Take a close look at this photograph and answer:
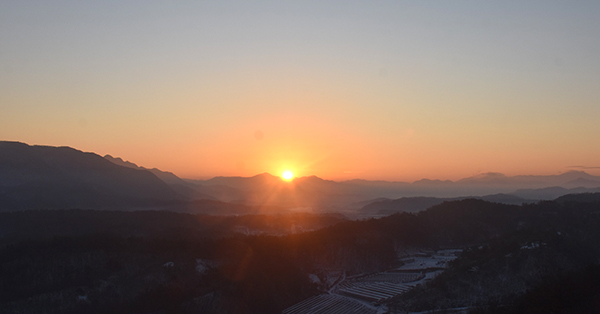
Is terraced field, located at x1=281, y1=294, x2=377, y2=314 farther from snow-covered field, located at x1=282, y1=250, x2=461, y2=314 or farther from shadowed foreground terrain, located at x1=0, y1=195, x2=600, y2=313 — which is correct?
shadowed foreground terrain, located at x1=0, y1=195, x2=600, y2=313

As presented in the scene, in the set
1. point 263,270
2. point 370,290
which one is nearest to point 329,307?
point 370,290

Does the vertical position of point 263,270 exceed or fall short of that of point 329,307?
it exceeds it

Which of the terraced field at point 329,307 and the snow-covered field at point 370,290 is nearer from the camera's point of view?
the terraced field at point 329,307

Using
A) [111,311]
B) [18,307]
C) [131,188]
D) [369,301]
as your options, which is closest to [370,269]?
[369,301]

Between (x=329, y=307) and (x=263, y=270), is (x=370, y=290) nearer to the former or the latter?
(x=329, y=307)

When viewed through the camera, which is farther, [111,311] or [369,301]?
[369,301]

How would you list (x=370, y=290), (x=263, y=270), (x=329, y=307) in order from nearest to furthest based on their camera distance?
(x=329, y=307)
(x=370, y=290)
(x=263, y=270)

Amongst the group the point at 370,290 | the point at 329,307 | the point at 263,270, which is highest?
the point at 263,270

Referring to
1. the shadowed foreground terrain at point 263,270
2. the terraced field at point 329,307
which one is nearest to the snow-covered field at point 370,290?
the terraced field at point 329,307

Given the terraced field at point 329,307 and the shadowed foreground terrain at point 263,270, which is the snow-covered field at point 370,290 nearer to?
the terraced field at point 329,307

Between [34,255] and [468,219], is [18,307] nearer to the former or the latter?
[34,255]

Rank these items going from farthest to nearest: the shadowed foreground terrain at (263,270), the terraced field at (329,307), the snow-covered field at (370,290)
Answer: the snow-covered field at (370,290) → the terraced field at (329,307) → the shadowed foreground terrain at (263,270)
